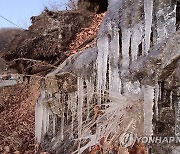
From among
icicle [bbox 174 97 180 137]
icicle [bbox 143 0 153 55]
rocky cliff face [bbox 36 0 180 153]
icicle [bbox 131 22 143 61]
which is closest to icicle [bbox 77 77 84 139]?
rocky cliff face [bbox 36 0 180 153]

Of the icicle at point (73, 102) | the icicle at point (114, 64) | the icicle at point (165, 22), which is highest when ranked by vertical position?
the icicle at point (165, 22)

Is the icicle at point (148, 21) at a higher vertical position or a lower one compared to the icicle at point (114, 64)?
higher

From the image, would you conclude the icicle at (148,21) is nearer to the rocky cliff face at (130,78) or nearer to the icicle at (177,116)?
the rocky cliff face at (130,78)

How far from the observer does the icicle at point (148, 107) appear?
8.64 feet

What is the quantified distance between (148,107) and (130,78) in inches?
16.6

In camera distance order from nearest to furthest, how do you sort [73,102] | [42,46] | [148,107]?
[148,107] → [73,102] → [42,46]

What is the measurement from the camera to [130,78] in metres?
3.03

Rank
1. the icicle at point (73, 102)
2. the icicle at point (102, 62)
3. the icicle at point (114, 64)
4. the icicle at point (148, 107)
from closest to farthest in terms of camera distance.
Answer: the icicle at point (148, 107) < the icicle at point (114, 64) < the icicle at point (102, 62) < the icicle at point (73, 102)

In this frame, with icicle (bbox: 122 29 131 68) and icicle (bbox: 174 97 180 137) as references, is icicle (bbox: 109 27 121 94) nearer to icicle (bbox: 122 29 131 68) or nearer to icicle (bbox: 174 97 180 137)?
Result: icicle (bbox: 122 29 131 68)

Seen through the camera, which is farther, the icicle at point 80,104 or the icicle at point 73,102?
the icicle at point 73,102

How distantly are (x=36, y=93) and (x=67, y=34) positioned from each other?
1.79 metres

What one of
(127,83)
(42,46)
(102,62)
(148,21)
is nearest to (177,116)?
(127,83)

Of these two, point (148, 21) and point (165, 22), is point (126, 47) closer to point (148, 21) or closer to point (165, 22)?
point (148, 21)

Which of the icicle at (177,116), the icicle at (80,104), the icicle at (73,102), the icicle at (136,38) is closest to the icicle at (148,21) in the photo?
the icicle at (136,38)
